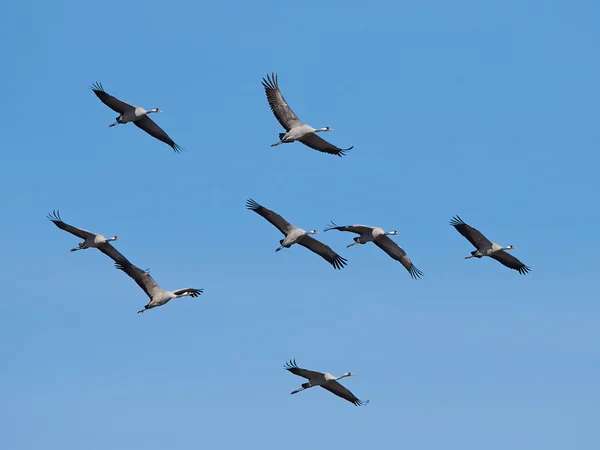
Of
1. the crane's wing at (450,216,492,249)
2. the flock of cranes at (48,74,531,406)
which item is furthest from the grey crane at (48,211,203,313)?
the crane's wing at (450,216,492,249)

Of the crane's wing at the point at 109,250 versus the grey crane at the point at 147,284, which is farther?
the crane's wing at the point at 109,250

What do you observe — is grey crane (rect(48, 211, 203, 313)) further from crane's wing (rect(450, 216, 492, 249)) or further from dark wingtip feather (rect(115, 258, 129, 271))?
crane's wing (rect(450, 216, 492, 249))

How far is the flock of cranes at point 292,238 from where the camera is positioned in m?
A: 40.0

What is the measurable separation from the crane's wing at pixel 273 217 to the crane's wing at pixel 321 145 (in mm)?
2549

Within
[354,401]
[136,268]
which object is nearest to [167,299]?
[136,268]

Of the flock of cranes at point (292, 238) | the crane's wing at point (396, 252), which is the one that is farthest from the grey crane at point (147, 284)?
the crane's wing at point (396, 252)

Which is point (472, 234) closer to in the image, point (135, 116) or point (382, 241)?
point (382, 241)

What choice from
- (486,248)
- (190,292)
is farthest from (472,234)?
(190,292)

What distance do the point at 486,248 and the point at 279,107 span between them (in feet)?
28.4

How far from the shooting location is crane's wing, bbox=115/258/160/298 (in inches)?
1585

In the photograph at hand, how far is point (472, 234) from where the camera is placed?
41.9 m

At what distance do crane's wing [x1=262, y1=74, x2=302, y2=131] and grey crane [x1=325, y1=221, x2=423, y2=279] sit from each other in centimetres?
388

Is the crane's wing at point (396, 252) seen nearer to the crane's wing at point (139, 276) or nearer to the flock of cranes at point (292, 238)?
the flock of cranes at point (292, 238)

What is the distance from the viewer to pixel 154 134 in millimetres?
44562
